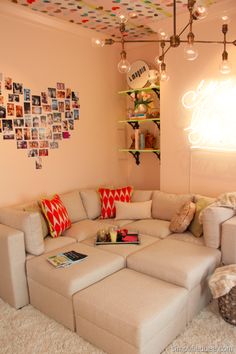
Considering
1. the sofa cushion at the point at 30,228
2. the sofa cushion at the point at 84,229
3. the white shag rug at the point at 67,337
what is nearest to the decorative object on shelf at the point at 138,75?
the sofa cushion at the point at 84,229

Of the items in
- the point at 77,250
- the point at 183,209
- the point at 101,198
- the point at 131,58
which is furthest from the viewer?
the point at 131,58

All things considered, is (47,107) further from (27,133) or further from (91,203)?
(91,203)

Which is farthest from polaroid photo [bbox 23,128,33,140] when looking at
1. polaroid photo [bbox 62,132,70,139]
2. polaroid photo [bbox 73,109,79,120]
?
polaroid photo [bbox 73,109,79,120]

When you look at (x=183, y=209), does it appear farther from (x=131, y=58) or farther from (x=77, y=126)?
(x=131, y=58)

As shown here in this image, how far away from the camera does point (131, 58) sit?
14.0ft

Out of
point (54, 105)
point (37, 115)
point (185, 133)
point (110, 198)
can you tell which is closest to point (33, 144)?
point (37, 115)

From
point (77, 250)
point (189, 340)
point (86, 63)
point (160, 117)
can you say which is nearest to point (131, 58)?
point (86, 63)

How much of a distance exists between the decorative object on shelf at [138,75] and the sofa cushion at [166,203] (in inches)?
60.2

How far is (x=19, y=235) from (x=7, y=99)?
4.95ft

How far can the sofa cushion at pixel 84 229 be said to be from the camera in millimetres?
3092

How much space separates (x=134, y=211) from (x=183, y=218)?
0.72m

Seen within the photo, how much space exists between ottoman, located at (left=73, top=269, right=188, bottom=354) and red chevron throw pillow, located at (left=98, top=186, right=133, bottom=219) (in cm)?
141

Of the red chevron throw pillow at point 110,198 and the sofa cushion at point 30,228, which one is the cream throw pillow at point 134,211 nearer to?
the red chevron throw pillow at point 110,198

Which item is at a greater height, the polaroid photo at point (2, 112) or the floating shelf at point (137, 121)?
the polaroid photo at point (2, 112)
